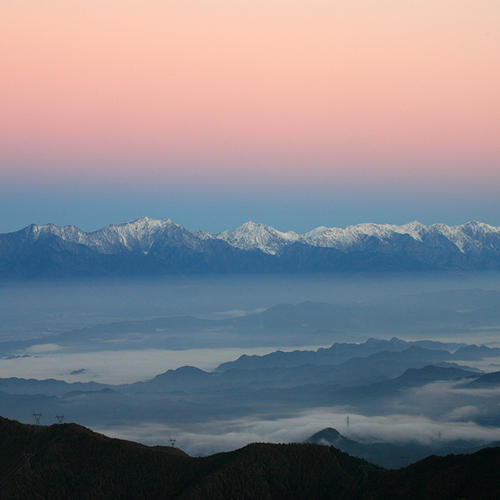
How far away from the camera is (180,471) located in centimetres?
15962

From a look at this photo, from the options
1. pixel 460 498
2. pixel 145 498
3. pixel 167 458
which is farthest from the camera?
pixel 167 458

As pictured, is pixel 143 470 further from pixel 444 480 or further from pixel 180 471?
pixel 444 480

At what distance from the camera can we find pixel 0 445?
540 feet

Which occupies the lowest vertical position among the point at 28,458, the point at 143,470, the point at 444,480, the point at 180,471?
the point at 180,471

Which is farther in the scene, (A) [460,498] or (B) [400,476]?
(B) [400,476]

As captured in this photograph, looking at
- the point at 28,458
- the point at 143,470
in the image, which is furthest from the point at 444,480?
the point at 28,458

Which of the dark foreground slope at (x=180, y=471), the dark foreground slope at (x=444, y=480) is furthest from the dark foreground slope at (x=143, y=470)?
the dark foreground slope at (x=444, y=480)

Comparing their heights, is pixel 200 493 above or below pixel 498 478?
below

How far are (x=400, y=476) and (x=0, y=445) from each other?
111 metres

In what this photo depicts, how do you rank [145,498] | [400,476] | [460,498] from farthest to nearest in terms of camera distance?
[145,498] < [400,476] < [460,498]

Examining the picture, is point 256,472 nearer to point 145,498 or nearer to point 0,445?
point 145,498

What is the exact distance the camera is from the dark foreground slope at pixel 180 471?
14212 cm

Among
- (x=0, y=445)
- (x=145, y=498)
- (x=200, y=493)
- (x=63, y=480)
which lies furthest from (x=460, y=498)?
(x=0, y=445)

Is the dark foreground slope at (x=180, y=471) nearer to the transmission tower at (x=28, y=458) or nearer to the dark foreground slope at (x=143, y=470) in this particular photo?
the dark foreground slope at (x=143, y=470)
